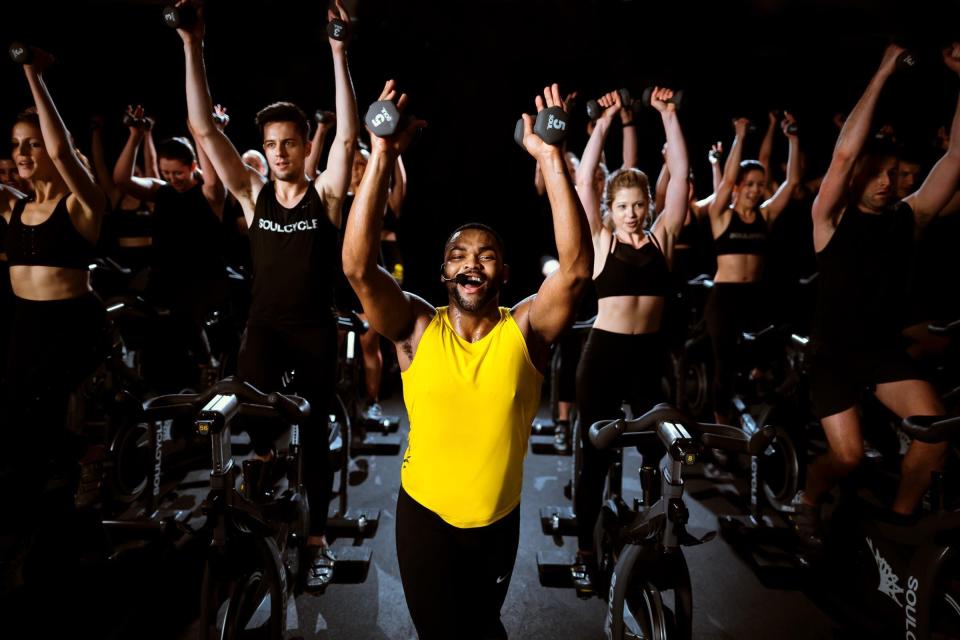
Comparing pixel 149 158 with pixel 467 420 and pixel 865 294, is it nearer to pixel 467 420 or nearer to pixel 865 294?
pixel 467 420

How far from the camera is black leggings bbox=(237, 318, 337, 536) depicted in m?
2.42

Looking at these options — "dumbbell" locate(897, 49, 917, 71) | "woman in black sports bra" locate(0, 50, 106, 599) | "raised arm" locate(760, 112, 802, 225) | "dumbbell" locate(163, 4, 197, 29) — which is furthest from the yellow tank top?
"raised arm" locate(760, 112, 802, 225)

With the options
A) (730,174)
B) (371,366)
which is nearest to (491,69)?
(730,174)

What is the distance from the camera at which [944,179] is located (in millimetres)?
2494

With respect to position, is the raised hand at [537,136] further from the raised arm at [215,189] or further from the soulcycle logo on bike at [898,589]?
the raised arm at [215,189]

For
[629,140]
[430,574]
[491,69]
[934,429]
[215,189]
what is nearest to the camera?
[430,574]

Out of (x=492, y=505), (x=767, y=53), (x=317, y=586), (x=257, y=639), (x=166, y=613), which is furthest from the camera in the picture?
(x=767, y=53)

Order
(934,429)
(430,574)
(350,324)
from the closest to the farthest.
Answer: (430,574), (934,429), (350,324)

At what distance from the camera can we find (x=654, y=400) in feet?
8.81

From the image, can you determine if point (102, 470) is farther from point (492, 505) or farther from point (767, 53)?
point (767, 53)

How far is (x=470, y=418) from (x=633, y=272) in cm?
148

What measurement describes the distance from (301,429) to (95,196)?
1612mm

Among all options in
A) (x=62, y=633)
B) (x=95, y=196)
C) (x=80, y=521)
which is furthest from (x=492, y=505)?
(x=95, y=196)

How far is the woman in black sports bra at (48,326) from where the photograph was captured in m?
2.58
